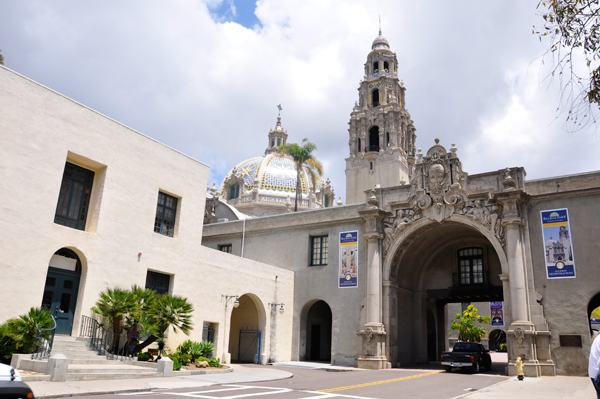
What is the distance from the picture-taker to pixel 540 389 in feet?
53.4

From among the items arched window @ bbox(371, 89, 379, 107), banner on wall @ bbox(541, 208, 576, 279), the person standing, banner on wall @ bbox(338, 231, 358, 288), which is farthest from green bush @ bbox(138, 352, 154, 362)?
arched window @ bbox(371, 89, 379, 107)

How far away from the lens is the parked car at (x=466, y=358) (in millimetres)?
22703

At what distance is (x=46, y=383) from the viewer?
507 inches

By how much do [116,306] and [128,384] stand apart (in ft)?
15.7

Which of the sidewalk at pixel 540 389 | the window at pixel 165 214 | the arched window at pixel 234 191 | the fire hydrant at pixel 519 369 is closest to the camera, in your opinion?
the sidewalk at pixel 540 389

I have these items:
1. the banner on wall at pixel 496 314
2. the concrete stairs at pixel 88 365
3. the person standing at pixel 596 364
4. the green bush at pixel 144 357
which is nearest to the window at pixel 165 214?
the green bush at pixel 144 357

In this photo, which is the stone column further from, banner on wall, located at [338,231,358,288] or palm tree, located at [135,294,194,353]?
palm tree, located at [135,294,194,353]

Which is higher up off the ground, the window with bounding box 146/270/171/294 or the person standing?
the window with bounding box 146/270/171/294

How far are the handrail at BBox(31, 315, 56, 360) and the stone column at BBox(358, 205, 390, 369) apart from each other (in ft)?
50.5

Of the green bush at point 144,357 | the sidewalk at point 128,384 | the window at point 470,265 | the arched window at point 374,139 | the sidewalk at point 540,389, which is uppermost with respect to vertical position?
the arched window at point 374,139

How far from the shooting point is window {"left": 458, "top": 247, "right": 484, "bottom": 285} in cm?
2817

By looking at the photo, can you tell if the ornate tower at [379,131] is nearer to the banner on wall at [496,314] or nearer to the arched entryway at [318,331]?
the banner on wall at [496,314]

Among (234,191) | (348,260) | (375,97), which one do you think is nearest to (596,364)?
(348,260)

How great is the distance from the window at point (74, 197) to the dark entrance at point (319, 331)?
53.8 ft
